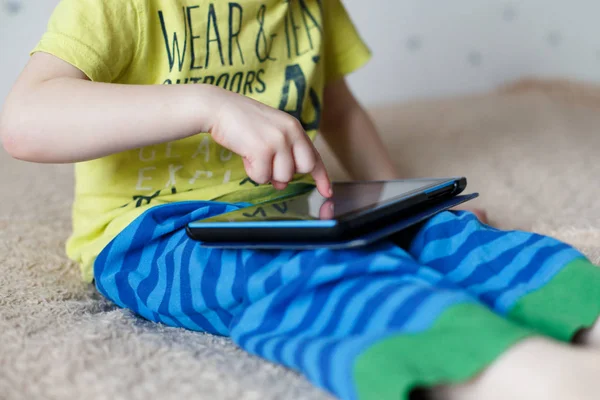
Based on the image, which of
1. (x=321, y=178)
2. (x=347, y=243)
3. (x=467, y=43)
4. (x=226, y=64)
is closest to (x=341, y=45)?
(x=226, y=64)

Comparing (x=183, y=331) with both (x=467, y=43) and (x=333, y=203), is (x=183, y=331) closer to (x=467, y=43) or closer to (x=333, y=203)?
(x=333, y=203)

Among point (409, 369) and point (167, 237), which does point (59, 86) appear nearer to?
point (167, 237)

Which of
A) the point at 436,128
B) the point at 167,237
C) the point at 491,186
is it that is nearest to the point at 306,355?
the point at 167,237

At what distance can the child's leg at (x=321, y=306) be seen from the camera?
38 centimetres

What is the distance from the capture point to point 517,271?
0.51 m

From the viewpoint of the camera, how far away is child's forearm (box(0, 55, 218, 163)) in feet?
1.78

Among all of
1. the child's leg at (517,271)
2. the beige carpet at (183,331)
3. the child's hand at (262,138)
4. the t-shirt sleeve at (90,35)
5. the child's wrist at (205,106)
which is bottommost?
the beige carpet at (183,331)

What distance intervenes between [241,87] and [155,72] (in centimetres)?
9

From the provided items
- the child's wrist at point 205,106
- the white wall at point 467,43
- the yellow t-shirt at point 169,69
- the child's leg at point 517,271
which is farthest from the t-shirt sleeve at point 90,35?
the white wall at point 467,43

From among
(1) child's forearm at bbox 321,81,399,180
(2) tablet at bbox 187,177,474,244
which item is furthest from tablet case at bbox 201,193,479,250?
(1) child's forearm at bbox 321,81,399,180

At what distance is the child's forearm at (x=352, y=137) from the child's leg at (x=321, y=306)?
13.6 inches

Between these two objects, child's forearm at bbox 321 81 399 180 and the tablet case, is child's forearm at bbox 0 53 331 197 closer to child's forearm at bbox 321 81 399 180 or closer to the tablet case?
the tablet case

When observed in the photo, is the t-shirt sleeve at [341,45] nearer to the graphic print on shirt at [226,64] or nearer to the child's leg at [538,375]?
the graphic print on shirt at [226,64]

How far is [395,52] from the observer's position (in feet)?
5.59
